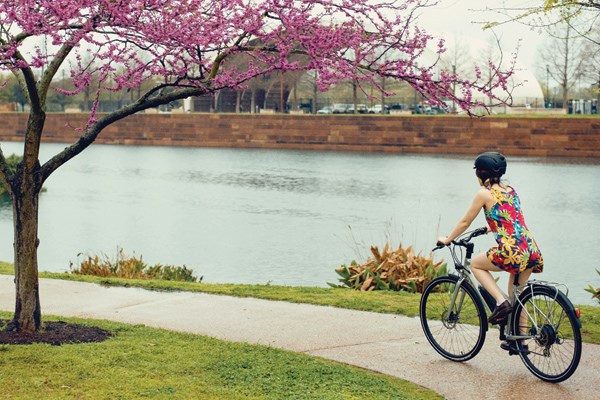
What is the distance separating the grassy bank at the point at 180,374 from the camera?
724cm

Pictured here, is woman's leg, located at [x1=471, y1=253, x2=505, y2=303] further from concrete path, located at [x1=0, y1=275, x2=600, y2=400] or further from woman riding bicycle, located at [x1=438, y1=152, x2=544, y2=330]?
concrete path, located at [x1=0, y1=275, x2=600, y2=400]

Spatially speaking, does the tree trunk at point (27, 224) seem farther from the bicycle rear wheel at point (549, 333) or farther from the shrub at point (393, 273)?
the shrub at point (393, 273)

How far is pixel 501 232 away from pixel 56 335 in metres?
4.03

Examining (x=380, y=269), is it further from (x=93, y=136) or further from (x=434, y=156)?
(x=434, y=156)

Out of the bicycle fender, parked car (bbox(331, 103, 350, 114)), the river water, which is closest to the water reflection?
the river water

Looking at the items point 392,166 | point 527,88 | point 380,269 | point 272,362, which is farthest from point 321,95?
point 272,362

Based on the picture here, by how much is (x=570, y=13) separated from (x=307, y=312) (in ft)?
15.1

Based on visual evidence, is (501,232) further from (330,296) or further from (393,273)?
(393,273)

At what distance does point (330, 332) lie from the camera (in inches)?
393

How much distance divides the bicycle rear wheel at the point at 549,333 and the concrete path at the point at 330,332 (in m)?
0.13

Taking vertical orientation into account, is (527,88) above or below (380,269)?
above

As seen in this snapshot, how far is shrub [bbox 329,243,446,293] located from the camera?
558 inches

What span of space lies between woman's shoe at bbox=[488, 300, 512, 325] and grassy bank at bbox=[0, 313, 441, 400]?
35.1 inches

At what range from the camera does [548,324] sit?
7859 millimetres
